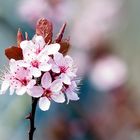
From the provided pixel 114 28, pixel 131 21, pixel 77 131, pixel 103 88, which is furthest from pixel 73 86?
pixel 131 21

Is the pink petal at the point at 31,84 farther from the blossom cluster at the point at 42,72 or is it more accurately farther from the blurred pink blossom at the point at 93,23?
the blurred pink blossom at the point at 93,23

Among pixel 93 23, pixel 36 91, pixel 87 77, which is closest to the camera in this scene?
pixel 36 91

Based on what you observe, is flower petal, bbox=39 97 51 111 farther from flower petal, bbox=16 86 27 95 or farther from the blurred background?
the blurred background

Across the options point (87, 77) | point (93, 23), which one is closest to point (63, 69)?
point (93, 23)

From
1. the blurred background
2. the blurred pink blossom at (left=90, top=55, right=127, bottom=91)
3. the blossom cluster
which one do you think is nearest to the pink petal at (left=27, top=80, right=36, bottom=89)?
the blossom cluster

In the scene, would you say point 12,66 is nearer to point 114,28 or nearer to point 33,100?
point 33,100

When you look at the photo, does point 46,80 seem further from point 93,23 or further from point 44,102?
point 93,23

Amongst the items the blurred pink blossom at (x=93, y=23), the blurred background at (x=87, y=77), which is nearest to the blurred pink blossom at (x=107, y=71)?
the blurred background at (x=87, y=77)
